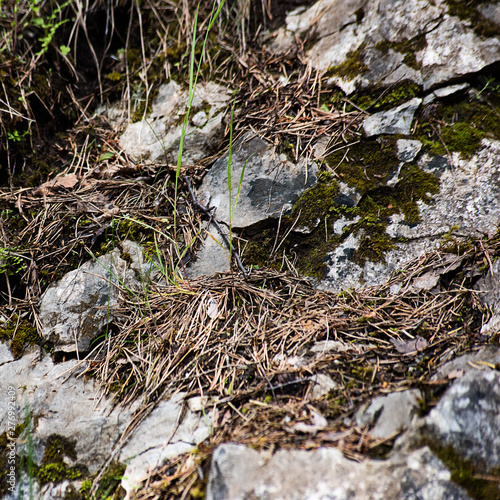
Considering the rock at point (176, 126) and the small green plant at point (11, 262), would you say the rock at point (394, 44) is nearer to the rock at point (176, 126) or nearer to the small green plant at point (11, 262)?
the rock at point (176, 126)

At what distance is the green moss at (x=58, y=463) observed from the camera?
1.46 m

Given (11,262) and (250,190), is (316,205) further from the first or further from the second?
(11,262)

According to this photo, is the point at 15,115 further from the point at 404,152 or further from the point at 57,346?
the point at 404,152

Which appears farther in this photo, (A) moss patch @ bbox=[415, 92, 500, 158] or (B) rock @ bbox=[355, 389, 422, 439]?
(A) moss patch @ bbox=[415, 92, 500, 158]

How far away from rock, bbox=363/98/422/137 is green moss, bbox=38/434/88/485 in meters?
2.38

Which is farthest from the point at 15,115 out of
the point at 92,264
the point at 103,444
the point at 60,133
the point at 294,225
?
the point at 103,444

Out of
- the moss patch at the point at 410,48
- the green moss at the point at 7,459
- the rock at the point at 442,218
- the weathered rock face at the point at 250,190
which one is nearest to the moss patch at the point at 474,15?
the moss patch at the point at 410,48

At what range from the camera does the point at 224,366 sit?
160 centimetres

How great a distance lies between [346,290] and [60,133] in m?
2.49

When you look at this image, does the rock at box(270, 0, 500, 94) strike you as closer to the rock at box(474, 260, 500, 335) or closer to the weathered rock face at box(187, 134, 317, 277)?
the weathered rock face at box(187, 134, 317, 277)

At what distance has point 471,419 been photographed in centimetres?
113

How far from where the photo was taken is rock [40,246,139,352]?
1.92 meters

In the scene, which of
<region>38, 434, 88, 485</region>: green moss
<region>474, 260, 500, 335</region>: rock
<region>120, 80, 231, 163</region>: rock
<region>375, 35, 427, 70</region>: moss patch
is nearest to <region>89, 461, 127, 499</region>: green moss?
<region>38, 434, 88, 485</region>: green moss

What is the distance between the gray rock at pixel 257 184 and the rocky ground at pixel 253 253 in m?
0.02
